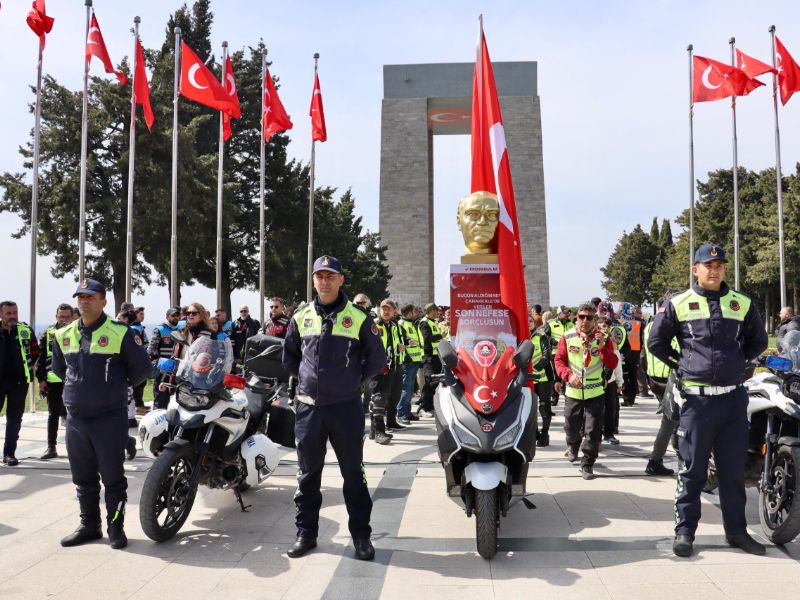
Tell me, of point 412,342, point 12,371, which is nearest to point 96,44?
point 412,342

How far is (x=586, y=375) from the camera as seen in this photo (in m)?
6.99

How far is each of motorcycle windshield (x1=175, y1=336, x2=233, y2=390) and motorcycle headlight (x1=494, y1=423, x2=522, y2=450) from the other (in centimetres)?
203

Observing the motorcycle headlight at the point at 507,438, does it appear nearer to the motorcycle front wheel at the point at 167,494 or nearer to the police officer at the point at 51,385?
the motorcycle front wheel at the point at 167,494

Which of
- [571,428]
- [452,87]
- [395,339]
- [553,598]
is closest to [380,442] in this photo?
[395,339]

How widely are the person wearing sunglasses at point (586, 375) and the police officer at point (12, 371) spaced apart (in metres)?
5.49

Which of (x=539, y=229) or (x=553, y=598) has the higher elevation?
(x=539, y=229)

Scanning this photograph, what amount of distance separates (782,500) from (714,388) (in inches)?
33.3

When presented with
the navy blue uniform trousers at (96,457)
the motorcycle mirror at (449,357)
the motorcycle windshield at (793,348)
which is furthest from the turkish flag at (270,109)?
the motorcycle windshield at (793,348)

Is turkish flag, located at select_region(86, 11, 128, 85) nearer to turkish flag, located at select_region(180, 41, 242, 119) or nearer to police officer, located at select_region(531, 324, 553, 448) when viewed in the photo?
turkish flag, located at select_region(180, 41, 242, 119)

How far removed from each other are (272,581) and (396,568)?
73 centimetres

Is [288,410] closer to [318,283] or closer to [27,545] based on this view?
[318,283]

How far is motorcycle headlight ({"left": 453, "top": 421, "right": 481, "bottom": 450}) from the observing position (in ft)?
15.0

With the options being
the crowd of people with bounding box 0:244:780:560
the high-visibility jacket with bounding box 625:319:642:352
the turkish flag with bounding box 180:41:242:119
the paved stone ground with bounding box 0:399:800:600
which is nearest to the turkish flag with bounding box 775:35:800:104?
the high-visibility jacket with bounding box 625:319:642:352

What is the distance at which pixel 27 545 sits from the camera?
15.8 feet
